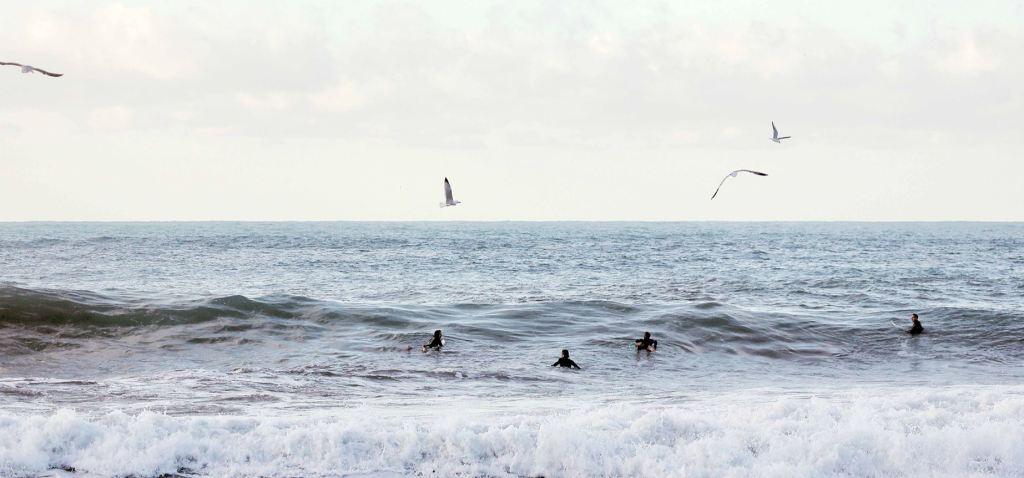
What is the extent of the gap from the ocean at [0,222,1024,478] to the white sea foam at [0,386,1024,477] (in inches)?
1.1

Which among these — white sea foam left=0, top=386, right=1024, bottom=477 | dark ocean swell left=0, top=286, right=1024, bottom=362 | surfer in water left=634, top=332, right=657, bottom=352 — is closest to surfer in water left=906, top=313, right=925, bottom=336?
dark ocean swell left=0, top=286, right=1024, bottom=362

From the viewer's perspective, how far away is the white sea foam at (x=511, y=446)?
37.9ft

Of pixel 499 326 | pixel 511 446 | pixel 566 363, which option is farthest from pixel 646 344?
pixel 511 446

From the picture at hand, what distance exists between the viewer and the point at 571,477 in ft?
38.3

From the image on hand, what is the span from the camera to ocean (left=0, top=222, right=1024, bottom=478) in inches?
467

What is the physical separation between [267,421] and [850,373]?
12.9 m

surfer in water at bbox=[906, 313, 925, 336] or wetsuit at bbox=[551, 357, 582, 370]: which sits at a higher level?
surfer in water at bbox=[906, 313, 925, 336]

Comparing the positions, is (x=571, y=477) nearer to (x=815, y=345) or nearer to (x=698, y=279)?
(x=815, y=345)

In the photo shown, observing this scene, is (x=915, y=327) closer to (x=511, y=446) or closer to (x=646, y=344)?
(x=646, y=344)

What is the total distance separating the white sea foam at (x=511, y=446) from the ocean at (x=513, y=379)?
28 mm

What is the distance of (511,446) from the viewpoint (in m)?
12.1

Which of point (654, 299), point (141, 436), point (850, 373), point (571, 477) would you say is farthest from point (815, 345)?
point (141, 436)

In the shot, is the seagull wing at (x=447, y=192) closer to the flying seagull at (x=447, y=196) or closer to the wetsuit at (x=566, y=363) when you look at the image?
the flying seagull at (x=447, y=196)

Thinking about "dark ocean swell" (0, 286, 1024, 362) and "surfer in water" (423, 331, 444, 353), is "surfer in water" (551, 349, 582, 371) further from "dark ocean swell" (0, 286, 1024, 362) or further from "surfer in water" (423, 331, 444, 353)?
"surfer in water" (423, 331, 444, 353)
